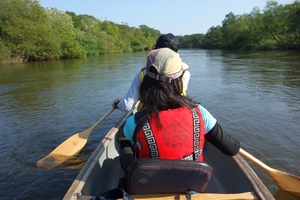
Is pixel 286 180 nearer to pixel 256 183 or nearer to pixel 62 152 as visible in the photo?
pixel 256 183

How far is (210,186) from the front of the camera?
10.1ft

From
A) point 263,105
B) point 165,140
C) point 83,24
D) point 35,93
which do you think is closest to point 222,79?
point 263,105

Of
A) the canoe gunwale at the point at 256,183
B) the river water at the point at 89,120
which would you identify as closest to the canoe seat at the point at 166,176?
the canoe gunwale at the point at 256,183

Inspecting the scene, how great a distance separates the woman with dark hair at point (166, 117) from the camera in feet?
5.53

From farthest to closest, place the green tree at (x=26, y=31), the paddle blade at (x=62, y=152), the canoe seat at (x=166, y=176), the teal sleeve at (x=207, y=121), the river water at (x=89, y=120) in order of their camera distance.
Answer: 1. the green tree at (x=26, y=31)
2. the paddle blade at (x=62, y=152)
3. the river water at (x=89, y=120)
4. the teal sleeve at (x=207, y=121)
5. the canoe seat at (x=166, y=176)

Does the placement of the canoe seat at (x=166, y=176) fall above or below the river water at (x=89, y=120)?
above

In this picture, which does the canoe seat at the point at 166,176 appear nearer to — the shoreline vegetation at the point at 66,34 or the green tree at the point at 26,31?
the shoreline vegetation at the point at 66,34

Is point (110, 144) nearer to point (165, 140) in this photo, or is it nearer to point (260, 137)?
point (165, 140)

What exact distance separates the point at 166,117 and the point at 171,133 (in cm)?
12

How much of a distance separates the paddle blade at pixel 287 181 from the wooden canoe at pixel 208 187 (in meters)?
0.65

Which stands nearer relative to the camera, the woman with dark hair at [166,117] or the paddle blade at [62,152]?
the woman with dark hair at [166,117]

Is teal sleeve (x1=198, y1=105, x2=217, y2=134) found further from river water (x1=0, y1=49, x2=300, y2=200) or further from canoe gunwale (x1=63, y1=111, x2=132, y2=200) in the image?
river water (x1=0, y1=49, x2=300, y2=200)

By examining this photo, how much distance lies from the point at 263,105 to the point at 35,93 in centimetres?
864

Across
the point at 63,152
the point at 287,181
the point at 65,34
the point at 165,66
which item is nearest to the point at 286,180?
the point at 287,181
